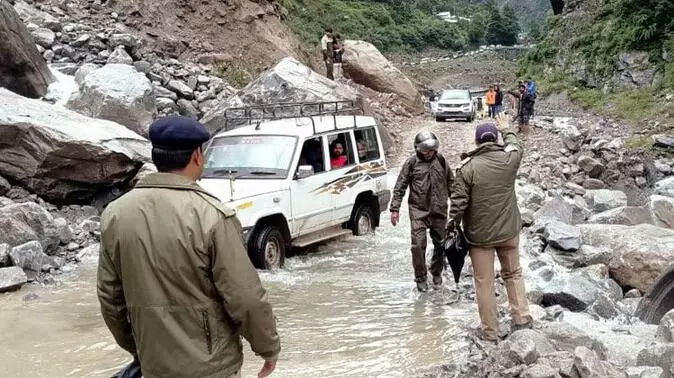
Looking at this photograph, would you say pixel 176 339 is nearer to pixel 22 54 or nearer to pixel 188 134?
pixel 188 134

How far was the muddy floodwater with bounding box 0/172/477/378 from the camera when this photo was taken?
632 cm

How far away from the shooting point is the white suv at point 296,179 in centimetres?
926

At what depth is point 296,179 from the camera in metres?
9.84

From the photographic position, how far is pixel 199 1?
23.0 m

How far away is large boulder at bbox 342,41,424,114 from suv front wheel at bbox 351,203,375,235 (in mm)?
17184

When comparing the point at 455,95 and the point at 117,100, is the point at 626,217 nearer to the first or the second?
the point at 117,100

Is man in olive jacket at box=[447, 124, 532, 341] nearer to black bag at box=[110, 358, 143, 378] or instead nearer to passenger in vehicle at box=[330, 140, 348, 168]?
black bag at box=[110, 358, 143, 378]

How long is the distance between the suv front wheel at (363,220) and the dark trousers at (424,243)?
300 cm

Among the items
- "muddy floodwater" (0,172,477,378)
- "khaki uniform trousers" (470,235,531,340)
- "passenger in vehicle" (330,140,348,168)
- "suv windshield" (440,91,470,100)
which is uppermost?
"suv windshield" (440,91,470,100)

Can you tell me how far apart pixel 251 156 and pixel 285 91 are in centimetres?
820

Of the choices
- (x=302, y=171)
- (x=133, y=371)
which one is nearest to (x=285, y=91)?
(x=302, y=171)

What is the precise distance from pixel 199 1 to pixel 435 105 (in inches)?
414

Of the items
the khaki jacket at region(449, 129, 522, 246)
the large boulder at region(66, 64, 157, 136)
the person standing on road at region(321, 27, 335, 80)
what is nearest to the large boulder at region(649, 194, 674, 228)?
the khaki jacket at region(449, 129, 522, 246)

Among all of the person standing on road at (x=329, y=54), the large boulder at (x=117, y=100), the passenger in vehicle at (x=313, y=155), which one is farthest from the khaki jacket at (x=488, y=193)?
the person standing on road at (x=329, y=54)
